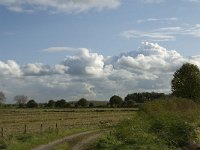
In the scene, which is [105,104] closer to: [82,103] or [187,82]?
[82,103]

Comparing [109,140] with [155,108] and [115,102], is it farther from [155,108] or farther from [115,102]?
[115,102]

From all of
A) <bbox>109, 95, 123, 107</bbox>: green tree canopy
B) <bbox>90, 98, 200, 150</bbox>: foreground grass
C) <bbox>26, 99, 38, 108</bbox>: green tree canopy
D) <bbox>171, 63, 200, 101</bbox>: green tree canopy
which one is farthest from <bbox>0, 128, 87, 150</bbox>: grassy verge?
<bbox>26, 99, 38, 108</bbox>: green tree canopy

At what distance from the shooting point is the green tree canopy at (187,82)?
91312 millimetres

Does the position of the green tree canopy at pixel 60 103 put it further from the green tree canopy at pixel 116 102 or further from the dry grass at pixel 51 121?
the dry grass at pixel 51 121

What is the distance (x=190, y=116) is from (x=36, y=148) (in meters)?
27.1

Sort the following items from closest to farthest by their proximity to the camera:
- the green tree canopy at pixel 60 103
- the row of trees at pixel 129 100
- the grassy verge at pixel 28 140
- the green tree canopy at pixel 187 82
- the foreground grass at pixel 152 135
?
1. the foreground grass at pixel 152 135
2. the grassy verge at pixel 28 140
3. the green tree canopy at pixel 187 82
4. the row of trees at pixel 129 100
5. the green tree canopy at pixel 60 103

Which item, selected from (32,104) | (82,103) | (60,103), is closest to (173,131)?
(82,103)

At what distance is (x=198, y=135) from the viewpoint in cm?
4119

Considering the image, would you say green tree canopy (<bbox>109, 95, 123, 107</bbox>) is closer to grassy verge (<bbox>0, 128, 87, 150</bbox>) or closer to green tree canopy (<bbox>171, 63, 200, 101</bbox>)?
green tree canopy (<bbox>171, 63, 200, 101</bbox>)

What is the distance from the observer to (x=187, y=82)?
93688mm

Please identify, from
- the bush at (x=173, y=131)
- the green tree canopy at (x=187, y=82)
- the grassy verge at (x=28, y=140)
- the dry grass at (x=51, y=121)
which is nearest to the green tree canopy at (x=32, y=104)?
the dry grass at (x=51, y=121)

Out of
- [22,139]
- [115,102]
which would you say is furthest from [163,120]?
[115,102]

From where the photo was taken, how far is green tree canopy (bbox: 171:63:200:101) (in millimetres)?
91312

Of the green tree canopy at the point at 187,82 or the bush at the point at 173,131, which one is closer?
the bush at the point at 173,131
